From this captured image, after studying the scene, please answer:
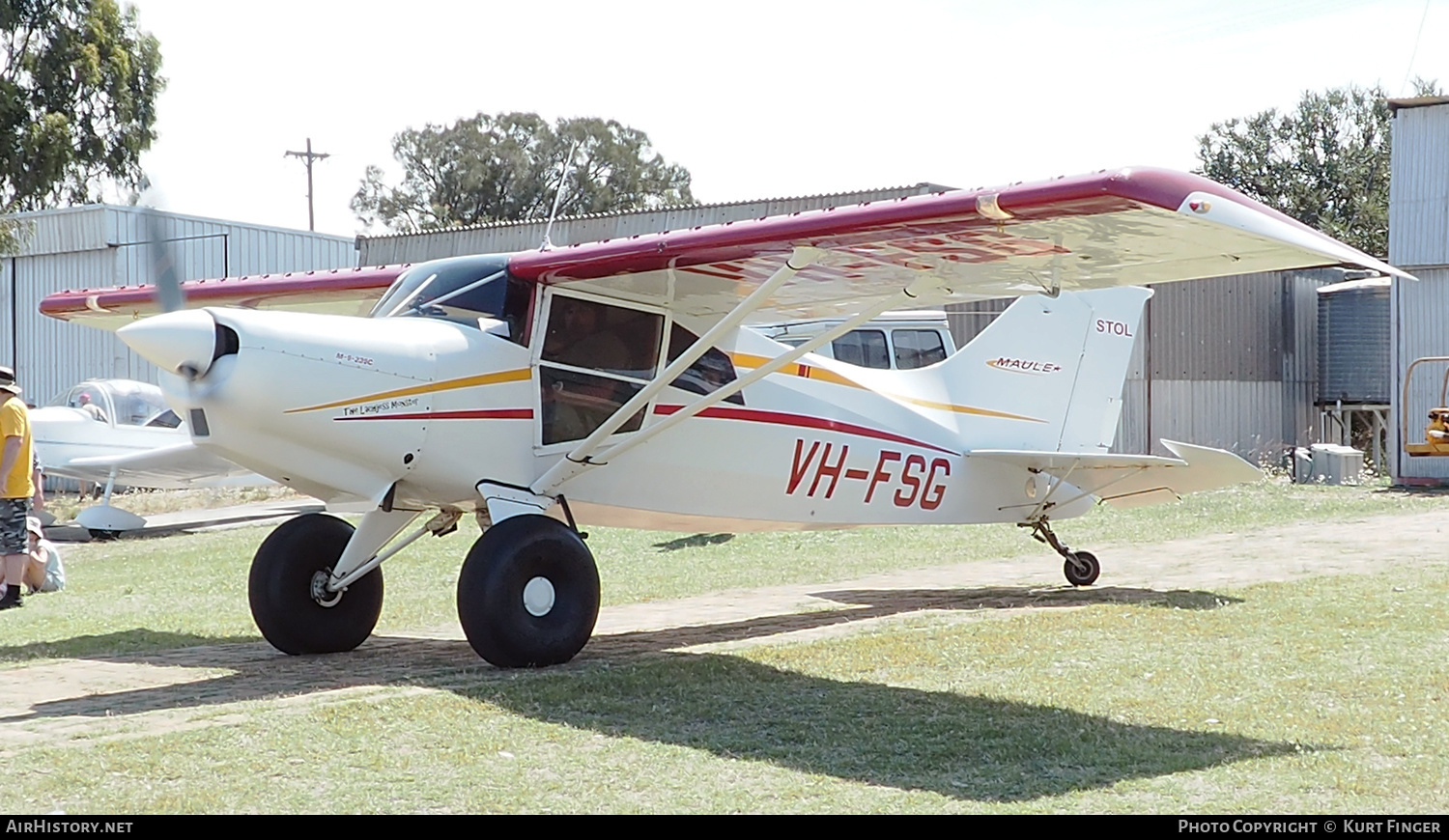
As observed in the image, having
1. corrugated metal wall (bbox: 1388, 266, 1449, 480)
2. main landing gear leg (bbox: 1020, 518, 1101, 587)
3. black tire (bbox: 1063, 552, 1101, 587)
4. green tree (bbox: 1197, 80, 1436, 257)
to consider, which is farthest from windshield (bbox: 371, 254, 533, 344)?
green tree (bbox: 1197, 80, 1436, 257)

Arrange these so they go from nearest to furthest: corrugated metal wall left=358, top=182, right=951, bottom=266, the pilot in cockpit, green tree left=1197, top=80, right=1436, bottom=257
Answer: the pilot in cockpit, corrugated metal wall left=358, top=182, right=951, bottom=266, green tree left=1197, top=80, right=1436, bottom=257

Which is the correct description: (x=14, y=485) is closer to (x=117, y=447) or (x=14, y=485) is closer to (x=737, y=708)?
(x=737, y=708)

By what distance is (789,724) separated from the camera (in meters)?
6.82

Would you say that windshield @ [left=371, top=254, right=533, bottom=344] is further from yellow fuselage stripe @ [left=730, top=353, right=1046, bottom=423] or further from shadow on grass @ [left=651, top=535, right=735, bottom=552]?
shadow on grass @ [left=651, top=535, right=735, bottom=552]

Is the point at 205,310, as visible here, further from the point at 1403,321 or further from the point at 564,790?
the point at 1403,321

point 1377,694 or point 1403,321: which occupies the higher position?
point 1403,321

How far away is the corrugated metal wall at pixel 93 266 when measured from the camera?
30453 millimetres

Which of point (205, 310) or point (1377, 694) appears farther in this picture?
point (205, 310)

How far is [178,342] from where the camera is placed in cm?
750

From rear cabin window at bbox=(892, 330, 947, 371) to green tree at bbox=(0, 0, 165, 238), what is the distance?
2538 centimetres

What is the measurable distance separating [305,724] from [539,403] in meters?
2.81

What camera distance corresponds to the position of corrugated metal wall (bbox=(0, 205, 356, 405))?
30453 millimetres

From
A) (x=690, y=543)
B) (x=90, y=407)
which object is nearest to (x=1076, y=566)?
(x=690, y=543)
